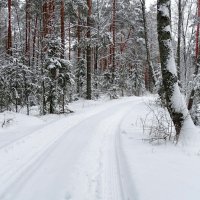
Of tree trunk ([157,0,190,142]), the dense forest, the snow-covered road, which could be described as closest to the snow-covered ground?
the snow-covered road

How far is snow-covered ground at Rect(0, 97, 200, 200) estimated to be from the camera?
4.86 meters

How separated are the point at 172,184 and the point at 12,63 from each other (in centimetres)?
1502

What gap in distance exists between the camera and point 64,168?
20.7ft

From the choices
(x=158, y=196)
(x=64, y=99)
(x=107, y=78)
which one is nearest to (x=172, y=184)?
(x=158, y=196)

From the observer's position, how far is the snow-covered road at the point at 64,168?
4.93 meters

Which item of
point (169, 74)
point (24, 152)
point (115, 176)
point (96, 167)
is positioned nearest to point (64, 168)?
point (96, 167)

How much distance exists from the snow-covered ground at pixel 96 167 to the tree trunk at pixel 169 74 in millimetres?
489

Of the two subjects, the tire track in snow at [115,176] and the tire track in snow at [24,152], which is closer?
the tire track in snow at [115,176]

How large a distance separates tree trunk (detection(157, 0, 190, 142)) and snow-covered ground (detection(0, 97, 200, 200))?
1.61ft

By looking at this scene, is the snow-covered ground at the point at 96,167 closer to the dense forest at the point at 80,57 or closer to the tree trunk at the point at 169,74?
the tree trunk at the point at 169,74

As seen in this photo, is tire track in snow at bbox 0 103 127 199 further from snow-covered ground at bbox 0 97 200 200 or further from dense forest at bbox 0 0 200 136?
dense forest at bbox 0 0 200 136

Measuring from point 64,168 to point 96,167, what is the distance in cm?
68

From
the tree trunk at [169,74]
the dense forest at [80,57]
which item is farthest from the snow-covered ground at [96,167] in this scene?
the dense forest at [80,57]

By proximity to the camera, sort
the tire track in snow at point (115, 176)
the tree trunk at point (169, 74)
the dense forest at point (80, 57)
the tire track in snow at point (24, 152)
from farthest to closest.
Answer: the dense forest at point (80, 57)
the tree trunk at point (169, 74)
the tire track in snow at point (24, 152)
the tire track in snow at point (115, 176)
